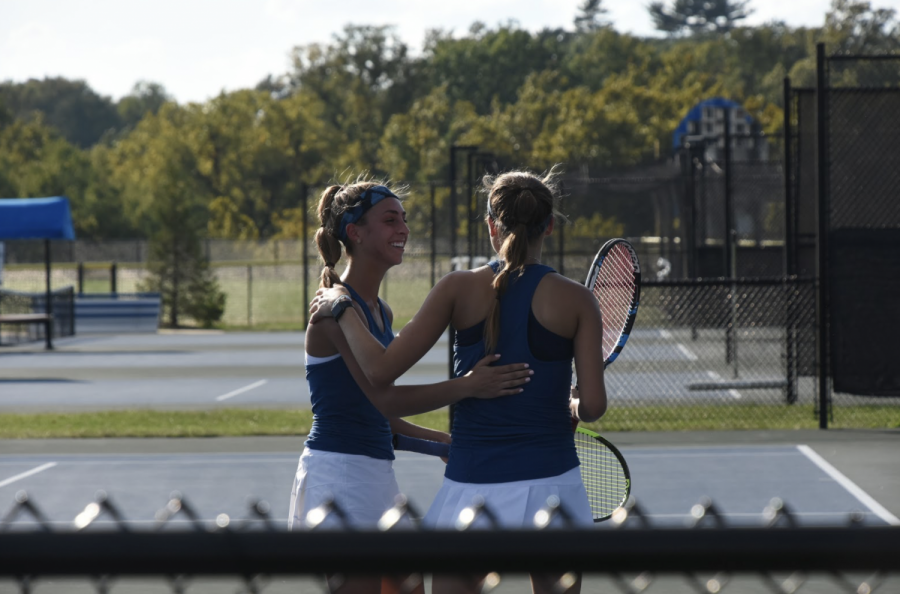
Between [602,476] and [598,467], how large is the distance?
38 millimetres

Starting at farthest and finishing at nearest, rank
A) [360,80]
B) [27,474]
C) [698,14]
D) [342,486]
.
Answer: [698,14], [360,80], [27,474], [342,486]

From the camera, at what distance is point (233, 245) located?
190ft

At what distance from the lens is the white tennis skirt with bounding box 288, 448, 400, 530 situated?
3.62 metres

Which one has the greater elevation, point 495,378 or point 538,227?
point 538,227

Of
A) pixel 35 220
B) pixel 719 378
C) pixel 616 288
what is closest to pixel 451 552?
pixel 616 288

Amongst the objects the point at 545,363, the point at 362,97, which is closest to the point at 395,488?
the point at 545,363

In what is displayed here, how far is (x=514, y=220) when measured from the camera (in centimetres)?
319

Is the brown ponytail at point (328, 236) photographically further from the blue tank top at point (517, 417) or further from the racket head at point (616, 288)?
the racket head at point (616, 288)

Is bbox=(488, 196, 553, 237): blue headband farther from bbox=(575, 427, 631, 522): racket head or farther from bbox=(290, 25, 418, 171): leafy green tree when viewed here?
bbox=(290, 25, 418, 171): leafy green tree

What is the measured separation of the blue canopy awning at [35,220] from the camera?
21734 mm

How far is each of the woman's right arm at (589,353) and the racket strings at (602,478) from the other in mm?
764

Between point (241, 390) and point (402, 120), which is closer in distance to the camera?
point (241, 390)

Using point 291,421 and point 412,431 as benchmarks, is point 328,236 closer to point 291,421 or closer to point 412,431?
point 412,431

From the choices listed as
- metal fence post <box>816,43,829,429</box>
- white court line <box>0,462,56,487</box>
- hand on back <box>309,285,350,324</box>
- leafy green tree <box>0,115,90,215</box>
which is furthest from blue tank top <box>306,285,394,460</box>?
leafy green tree <box>0,115,90,215</box>
